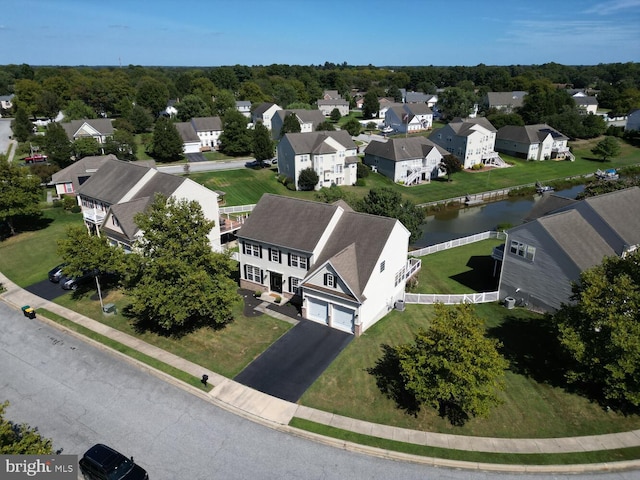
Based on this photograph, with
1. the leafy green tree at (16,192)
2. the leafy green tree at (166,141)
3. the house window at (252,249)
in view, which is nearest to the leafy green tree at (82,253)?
the house window at (252,249)

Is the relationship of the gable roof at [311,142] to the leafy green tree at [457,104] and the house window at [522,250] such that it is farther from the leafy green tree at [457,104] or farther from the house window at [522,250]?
the leafy green tree at [457,104]

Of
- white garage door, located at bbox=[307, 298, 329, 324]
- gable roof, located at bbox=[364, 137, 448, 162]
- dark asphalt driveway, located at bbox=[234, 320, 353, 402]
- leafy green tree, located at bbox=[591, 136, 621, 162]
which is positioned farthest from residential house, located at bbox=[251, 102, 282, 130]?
dark asphalt driveway, located at bbox=[234, 320, 353, 402]

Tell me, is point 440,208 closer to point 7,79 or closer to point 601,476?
Result: point 601,476

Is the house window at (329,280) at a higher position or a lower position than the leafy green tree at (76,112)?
lower

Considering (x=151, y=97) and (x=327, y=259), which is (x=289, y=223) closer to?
(x=327, y=259)

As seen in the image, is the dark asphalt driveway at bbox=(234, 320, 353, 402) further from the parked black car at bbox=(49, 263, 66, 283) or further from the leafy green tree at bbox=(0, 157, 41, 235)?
the leafy green tree at bbox=(0, 157, 41, 235)

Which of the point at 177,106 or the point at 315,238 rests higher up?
the point at 177,106

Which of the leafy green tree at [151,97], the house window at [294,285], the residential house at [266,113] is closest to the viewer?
the house window at [294,285]

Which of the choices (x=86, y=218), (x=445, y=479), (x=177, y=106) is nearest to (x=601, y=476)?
(x=445, y=479)
